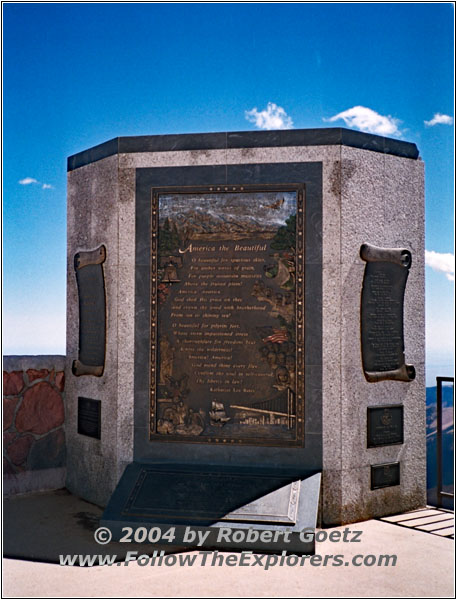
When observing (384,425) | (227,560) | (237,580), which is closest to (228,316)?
(384,425)

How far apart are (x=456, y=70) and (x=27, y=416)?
6360mm

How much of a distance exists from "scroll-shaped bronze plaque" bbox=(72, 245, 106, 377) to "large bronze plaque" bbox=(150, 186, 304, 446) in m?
0.73

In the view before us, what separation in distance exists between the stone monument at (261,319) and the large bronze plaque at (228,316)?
0.6 inches

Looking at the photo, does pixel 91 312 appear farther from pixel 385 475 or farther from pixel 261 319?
pixel 385 475

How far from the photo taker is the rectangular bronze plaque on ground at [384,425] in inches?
261

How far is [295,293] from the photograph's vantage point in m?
6.46

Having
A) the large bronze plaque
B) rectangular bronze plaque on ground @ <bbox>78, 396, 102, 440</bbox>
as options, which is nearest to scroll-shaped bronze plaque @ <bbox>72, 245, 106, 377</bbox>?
rectangular bronze plaque on ground @ <bbox>78, 396, 102, 440</bbox>

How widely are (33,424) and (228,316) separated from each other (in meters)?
2.98

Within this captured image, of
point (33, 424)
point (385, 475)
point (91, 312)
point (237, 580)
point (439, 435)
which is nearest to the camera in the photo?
point (237, 580)

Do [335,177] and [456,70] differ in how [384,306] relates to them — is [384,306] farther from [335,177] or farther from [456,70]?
[456,70]

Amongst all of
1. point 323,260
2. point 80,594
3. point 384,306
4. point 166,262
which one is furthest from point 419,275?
point 80,594

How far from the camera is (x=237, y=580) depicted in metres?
4.86

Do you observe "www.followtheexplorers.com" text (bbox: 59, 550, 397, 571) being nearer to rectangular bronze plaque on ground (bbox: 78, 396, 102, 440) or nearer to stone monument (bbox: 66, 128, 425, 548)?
stone monument (bbox: 66, 128, 425, 548)

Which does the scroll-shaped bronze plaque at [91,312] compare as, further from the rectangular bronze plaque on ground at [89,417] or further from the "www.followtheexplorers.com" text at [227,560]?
the "www.followtheexplorers.com" text at [227,560]
